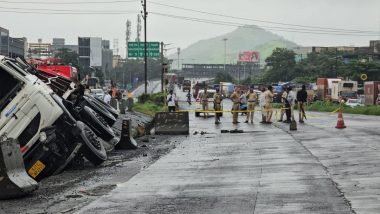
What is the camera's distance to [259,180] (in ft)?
38.6

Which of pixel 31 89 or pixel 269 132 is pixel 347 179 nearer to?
pixel 31 89

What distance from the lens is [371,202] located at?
363 inches

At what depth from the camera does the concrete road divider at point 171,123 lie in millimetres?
26422

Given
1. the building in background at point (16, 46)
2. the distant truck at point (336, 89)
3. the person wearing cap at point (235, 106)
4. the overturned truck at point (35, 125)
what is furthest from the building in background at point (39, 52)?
the overturned truck at point (35, 125)

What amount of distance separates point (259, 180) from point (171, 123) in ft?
49.2

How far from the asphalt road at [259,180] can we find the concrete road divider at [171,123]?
6.22 m

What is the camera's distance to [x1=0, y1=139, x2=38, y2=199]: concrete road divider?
34.6ft

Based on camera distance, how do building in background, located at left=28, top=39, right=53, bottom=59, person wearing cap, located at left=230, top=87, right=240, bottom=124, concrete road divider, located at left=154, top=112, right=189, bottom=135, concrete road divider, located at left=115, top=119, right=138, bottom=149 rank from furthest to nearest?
1. building in background, located at left=28, top=39, right=53, bottom=59
2. person wearing cap, located at left=230, top=87, right=240, bottom=124
3. concrete road divider, located at left=154, top=112, right=189, bottom=135
4. concrete road divider, located at left=115, top=119, right=138, bottom=149

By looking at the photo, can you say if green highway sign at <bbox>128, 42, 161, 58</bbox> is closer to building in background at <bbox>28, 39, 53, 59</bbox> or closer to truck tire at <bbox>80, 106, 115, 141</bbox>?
building in background at <bbox>28, 39, 53, 59</bbox>

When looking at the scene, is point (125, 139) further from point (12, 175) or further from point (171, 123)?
point (12, 175)

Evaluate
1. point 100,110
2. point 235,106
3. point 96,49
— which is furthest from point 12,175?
point 96,49

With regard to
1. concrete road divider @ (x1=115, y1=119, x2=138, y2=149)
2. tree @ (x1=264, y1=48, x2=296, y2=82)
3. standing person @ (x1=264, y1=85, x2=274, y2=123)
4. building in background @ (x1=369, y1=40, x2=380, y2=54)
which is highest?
building in background @ (x1=369, y1=40, x2=380, y2=54)

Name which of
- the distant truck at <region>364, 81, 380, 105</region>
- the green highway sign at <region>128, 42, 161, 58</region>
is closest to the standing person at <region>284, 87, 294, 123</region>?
the distant truck at <region>364, 81, 380, 105</region>

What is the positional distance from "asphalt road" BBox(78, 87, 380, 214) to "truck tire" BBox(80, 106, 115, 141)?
166 cm
